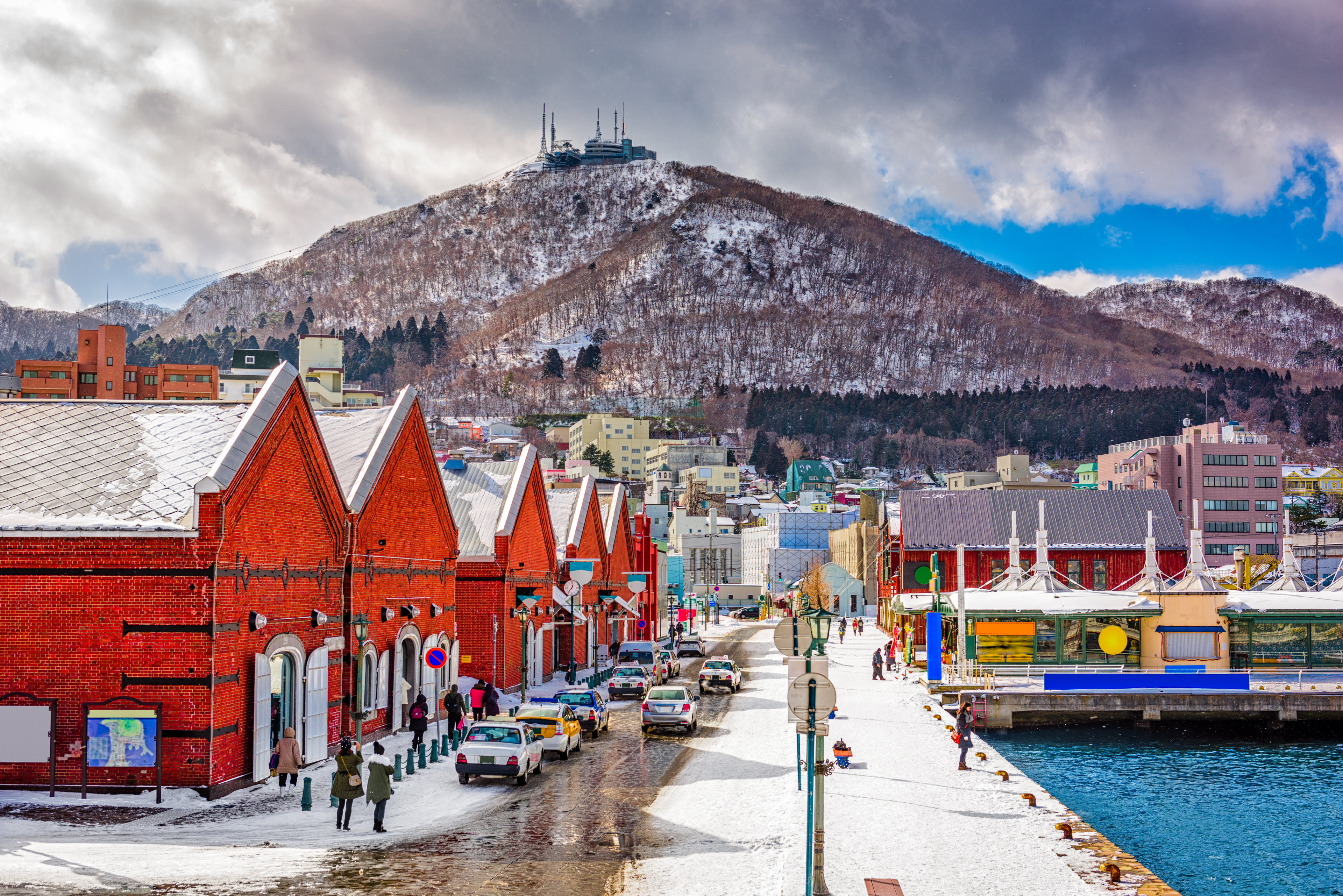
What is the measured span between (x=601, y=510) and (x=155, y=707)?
56.3 meters

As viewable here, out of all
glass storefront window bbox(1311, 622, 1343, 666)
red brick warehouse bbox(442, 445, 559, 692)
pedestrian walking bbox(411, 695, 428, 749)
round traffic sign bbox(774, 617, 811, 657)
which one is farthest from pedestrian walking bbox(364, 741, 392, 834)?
glass storefront window bbox(1311, 622, 1343, 666)

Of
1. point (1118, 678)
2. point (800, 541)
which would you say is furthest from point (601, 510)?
point (800, 541)

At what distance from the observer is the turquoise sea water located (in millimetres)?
26172

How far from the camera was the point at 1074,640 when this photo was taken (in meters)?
53.8

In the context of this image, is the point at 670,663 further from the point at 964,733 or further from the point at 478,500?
the point at 964,733

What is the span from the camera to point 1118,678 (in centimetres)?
4875

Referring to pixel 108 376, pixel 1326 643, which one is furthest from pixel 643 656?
pixel 108 376

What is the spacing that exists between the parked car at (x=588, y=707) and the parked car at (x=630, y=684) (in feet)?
32.8

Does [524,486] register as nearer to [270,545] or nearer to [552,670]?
[552,670]

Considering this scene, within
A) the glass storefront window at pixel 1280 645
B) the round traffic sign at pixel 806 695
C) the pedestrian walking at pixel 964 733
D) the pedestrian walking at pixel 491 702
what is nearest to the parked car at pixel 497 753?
the pedestrian walking at pixel 491 702

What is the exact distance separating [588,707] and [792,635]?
18.4m

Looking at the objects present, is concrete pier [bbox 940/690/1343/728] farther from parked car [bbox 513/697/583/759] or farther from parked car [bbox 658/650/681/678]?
parked car [bbox 513/697/583/759]

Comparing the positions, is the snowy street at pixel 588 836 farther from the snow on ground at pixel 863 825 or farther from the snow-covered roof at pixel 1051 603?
the snow-covered roof at pixel 1051 603

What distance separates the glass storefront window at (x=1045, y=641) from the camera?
176 feet
